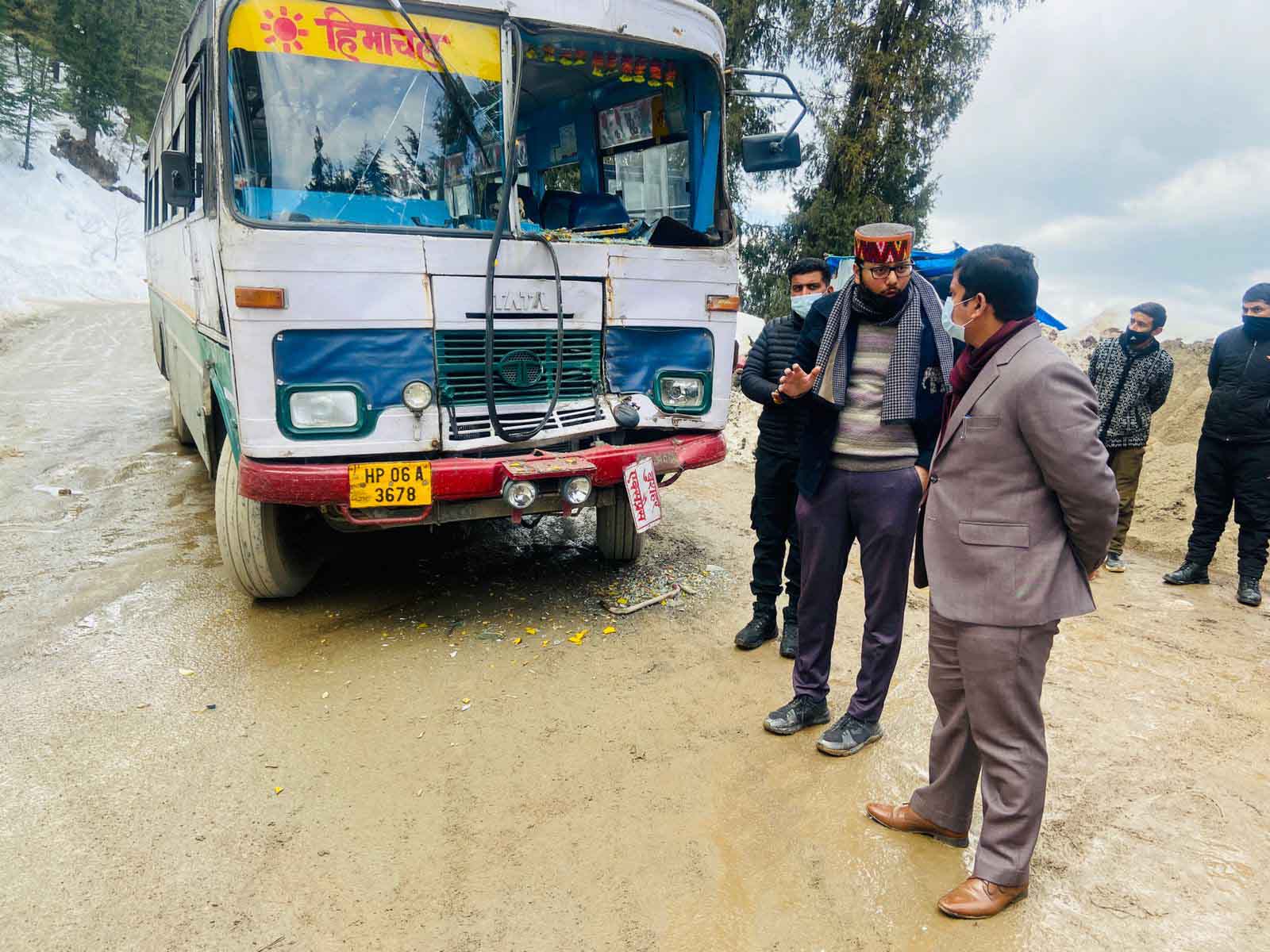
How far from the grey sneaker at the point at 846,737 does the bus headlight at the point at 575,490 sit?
1.60 meters

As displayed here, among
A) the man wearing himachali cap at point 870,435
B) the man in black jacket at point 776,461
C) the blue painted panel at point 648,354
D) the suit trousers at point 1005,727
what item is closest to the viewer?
the suit trousers at point 1005,727

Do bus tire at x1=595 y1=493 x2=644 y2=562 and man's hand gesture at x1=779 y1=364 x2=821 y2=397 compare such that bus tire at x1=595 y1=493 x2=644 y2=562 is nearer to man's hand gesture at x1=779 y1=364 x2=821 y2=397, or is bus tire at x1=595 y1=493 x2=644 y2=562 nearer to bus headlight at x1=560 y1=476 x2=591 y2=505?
bus headlight at x1=560 y1=476 x2=591 y2=505

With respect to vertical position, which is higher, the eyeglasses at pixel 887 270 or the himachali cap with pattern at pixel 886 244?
the himachali cap with pattern at pixel 886 244

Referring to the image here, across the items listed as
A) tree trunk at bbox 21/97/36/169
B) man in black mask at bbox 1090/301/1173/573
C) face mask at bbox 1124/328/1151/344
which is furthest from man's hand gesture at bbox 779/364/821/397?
tree trunk at bbox 21/97/36/169

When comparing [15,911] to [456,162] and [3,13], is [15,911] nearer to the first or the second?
[456,162]

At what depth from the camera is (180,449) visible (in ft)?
25.7

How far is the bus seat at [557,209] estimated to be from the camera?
4938mm

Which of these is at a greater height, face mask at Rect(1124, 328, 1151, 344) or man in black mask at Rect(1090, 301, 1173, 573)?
face mask at Rect(1124, 328, 1151, 344)

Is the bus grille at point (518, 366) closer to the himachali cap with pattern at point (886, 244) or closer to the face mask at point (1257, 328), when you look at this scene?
the himachali cap with pattern at point (886, 244)

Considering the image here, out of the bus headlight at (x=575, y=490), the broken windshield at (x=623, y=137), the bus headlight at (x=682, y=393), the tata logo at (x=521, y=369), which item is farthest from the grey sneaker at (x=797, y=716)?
the broken windshield at (x=623, y=137)

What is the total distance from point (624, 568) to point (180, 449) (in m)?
5.17

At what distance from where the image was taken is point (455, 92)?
3.84 meters

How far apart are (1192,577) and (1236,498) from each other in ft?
1.99

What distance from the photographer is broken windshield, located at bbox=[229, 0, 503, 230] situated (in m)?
3.54
